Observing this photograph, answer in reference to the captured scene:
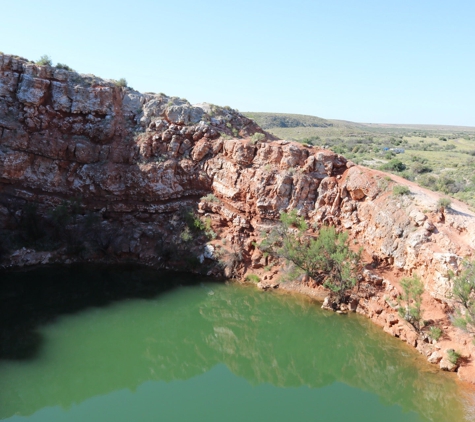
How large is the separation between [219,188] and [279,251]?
5.61 m

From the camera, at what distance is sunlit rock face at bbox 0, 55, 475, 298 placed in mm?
20797

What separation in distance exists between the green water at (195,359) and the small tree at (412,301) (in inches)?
45.6

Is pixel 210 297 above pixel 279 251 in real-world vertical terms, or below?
below

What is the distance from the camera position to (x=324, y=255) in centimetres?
1823

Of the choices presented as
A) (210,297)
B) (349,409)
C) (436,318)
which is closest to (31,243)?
(210,297)

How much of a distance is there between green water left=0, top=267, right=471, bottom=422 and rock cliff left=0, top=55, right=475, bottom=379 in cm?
218

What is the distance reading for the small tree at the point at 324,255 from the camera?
17.6 meters

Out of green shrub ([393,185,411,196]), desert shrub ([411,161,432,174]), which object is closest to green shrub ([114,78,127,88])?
green shrub ([393,185,411,196])

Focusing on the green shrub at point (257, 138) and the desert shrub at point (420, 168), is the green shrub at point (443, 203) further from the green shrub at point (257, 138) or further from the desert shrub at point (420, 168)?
the desert shrub at point (420, 168)

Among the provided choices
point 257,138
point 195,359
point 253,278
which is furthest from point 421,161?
point 195,359

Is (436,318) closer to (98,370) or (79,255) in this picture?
(98,370)

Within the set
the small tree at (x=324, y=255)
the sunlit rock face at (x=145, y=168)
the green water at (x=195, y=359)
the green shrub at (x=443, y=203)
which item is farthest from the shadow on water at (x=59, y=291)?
the green shrub at (x=443, y=203)

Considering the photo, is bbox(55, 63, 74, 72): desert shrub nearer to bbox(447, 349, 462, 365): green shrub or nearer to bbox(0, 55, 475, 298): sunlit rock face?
bbox(0, 55, 475, 298): sunlit rock face

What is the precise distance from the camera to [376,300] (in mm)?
17250
